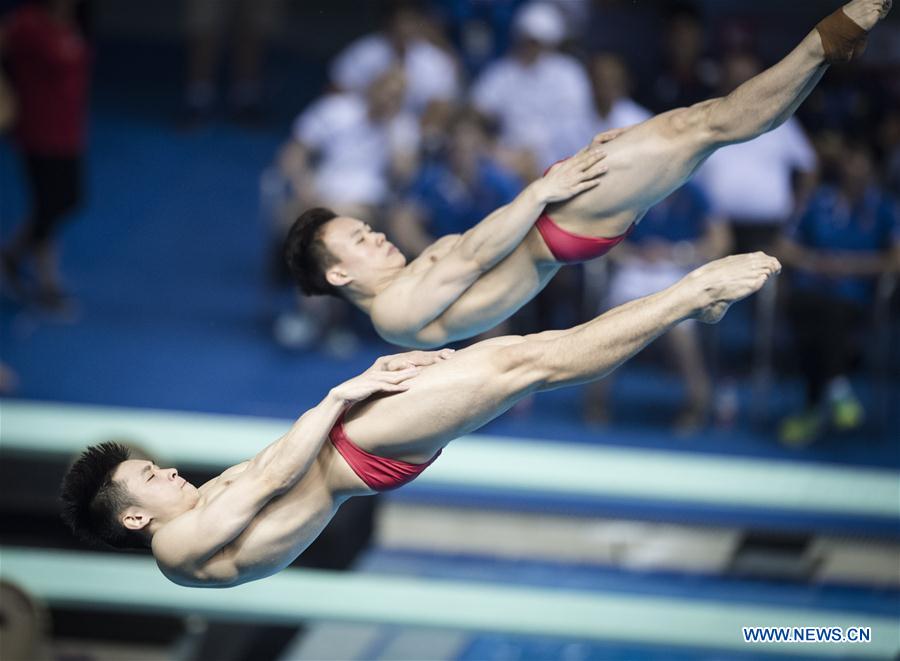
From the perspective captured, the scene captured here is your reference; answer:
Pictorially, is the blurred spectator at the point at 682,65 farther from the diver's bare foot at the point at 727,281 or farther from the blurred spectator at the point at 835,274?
the diver's bare foot at the point at 727,281

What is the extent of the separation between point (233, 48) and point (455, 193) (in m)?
3.91

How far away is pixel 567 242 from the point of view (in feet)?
11.0

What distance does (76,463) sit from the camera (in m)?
3.17

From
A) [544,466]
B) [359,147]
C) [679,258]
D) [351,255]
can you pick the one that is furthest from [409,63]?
[351,255]

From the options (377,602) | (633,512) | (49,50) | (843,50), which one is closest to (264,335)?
(49,50)


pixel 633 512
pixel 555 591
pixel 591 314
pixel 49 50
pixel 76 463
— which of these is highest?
pixel 49 50

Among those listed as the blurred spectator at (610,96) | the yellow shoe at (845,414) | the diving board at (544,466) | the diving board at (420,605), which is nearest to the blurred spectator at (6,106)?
the diving board at (544,466)

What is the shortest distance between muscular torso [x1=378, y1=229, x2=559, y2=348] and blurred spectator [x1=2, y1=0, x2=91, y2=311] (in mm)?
4077

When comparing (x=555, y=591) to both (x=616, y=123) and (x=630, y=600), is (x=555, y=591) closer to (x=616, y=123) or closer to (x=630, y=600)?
(x=630, y=600)

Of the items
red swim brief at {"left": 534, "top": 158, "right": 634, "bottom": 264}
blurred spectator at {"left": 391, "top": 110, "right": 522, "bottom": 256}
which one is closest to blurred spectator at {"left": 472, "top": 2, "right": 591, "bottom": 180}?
blurred spectator at {"left": 391, "top": 110, "right": 522, "bottom": 256}

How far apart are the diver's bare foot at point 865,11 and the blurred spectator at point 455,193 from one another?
10.3 feet

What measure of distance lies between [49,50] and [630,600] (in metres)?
4.48

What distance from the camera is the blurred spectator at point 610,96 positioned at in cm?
548

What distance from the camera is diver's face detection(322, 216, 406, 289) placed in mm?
3551
